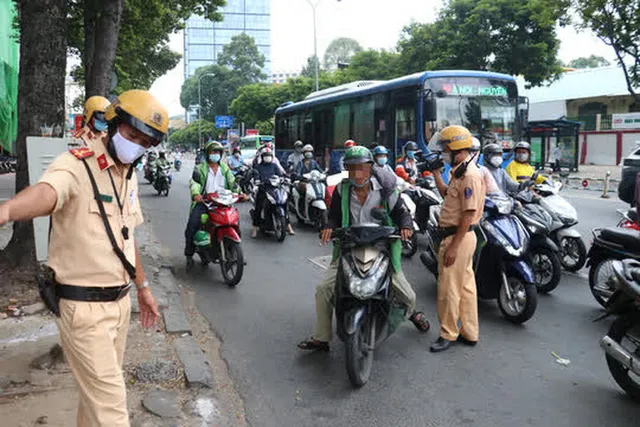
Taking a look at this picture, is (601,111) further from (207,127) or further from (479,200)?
(207,127)

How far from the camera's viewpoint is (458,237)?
439 cm

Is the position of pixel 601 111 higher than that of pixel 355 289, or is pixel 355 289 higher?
pixel 601 111

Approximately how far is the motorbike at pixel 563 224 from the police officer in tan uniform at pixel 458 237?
241cm

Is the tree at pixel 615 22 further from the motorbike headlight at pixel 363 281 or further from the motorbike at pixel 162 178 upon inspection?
the motorbike headlight at pixel 363 281

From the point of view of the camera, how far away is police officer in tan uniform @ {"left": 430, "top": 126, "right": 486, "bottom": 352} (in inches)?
173

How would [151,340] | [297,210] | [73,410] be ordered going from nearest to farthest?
1. [73,410]
2. [151,340]
3. [297,210]

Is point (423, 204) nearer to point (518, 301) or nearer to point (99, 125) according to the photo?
point (518, 301)

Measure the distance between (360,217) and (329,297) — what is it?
636 mm

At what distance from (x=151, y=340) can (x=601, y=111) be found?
3311 cm

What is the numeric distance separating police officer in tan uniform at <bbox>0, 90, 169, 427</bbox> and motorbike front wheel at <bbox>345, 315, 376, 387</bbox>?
166 centimetres

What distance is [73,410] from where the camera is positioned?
11.1ft

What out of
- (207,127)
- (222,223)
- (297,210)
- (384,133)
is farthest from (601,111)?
(207,127)

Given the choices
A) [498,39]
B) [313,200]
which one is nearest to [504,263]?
[313,200]

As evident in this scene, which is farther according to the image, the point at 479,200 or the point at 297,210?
the point at 297,210
